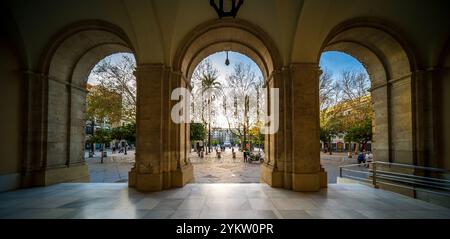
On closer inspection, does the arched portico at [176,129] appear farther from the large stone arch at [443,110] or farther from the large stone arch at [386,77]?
the large stone arch at [443,110]

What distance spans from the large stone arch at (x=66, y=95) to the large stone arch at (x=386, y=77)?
8892 mm

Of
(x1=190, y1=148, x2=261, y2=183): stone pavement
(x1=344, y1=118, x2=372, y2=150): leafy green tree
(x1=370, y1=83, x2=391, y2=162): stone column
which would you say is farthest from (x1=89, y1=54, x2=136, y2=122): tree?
(x1=344, y1=118, x2=372, y2=150): leafy green tree

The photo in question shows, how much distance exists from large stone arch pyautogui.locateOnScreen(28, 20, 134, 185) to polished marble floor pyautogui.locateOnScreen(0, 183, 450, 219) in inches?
53.7

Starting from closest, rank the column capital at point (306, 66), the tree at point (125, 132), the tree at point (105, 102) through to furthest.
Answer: the column capital at point (306, 66)
the tree at point (105, 102)
the tree at point (125, 132)

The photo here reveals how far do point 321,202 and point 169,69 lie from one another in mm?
6567

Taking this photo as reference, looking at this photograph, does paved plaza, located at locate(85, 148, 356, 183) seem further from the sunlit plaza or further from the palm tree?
the palm tree

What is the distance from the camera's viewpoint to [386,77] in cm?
891

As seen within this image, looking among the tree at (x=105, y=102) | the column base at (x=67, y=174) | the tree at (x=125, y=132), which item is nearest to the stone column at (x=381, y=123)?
the column base at (x=67, y=174)

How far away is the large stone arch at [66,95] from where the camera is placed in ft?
26.4

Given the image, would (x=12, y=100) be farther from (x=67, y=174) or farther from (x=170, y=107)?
(x=170, y=107)

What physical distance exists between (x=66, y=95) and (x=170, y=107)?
5147 mm

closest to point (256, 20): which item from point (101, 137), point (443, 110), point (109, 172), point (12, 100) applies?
point (443, 110)

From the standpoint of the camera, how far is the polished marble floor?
16.2 feet

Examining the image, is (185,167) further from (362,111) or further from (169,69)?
(362,111)
